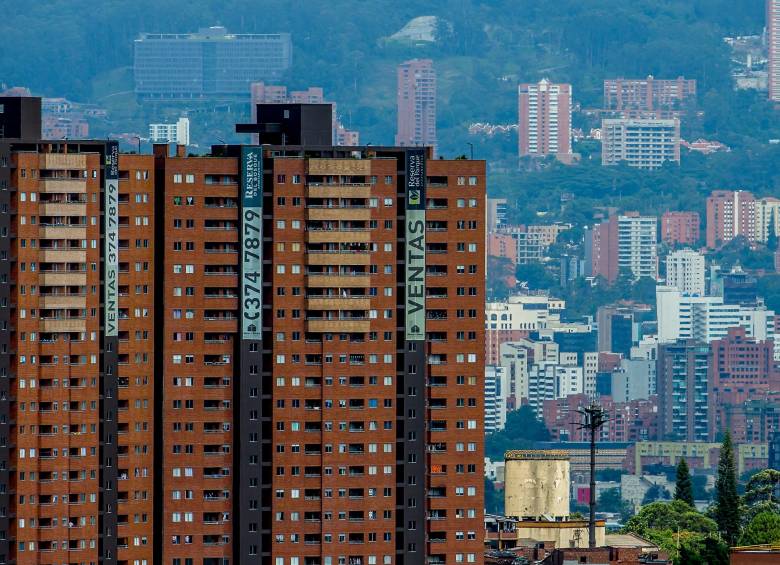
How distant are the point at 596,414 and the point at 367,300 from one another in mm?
7753

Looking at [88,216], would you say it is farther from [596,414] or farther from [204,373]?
[596,414]

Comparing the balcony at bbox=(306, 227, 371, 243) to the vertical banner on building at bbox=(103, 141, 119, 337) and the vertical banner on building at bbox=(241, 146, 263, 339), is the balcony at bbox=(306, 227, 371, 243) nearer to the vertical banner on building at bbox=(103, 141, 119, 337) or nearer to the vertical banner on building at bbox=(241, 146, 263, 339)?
the vertical banner on building at bbox=(241, 146, 263, 339)

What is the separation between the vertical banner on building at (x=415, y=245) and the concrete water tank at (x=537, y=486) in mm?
38797

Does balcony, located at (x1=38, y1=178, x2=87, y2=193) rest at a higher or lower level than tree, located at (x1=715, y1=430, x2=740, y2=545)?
higher

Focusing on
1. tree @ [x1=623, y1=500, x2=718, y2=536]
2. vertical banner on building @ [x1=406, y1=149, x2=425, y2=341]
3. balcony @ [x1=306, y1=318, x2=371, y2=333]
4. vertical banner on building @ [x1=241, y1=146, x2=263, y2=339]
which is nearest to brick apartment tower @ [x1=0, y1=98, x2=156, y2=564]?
vertical banner on building @ [x1=241, y1=146, x2=263, y2=339]

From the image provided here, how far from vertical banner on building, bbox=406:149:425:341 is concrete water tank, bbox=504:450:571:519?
38.8m

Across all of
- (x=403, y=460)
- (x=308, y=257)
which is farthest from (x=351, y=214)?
(x=403, y=460)

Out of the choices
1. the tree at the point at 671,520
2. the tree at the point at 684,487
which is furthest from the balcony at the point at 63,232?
the tree at the point at 684,487

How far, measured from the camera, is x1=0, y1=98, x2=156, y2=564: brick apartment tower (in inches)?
3499

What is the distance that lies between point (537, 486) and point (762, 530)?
13.2 m

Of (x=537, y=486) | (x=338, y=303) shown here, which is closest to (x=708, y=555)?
(x=338, y=303)

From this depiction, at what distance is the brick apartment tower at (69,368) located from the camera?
88875mm

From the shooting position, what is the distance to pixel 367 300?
3593 inches

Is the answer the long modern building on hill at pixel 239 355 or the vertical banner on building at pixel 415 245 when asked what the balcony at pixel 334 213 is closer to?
the long modern building on hill at pixel 239 355
